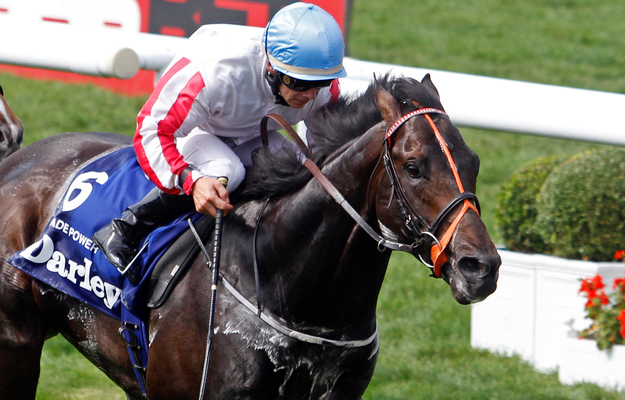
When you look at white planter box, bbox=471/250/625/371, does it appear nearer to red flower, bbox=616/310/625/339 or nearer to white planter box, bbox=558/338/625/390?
white planter box, bbox=558/338/625/390

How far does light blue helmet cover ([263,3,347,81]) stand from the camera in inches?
123

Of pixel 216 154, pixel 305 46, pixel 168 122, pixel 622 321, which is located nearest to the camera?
pixel 305 46

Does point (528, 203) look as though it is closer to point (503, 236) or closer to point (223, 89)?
point (503, 236)

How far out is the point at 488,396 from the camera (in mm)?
4832

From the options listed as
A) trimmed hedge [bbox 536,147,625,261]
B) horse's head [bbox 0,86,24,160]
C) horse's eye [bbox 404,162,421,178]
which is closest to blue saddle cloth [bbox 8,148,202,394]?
horse's head [bbox 0,86,24,160]

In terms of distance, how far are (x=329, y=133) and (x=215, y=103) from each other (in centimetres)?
44

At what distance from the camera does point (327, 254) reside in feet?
10.3

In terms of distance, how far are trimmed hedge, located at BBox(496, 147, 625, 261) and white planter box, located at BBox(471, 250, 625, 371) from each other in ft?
0.55

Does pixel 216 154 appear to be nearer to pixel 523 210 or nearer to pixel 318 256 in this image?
pixel 318 256

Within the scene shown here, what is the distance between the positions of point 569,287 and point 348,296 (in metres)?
2.42

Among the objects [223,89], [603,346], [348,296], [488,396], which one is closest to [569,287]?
[603,346]

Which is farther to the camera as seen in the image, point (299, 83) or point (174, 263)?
point (174, 263)

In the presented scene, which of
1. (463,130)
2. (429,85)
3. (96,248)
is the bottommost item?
(463,130)

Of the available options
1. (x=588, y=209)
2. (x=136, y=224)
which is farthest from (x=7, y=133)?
(x=588, y=209)
